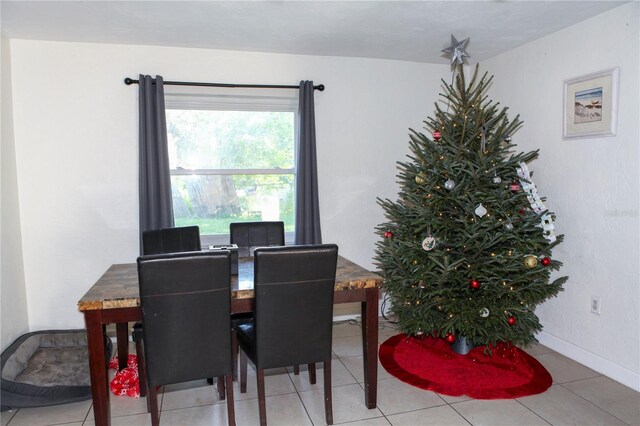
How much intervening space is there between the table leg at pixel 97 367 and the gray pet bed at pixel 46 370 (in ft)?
0.69

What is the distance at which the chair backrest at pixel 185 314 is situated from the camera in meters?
1.96

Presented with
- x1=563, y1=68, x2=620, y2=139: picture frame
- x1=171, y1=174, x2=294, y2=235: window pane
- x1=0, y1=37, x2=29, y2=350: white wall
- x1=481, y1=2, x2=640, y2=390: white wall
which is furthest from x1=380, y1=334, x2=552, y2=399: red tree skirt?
x1=0, y1=37, x2=29, y2=350: white wall

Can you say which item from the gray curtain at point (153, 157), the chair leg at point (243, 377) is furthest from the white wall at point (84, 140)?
the chair leg at point (243, 377)

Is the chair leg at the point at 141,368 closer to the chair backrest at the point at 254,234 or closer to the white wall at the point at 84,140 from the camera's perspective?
the chair backrest at the point at 254,234

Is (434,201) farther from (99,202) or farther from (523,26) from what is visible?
(99,202)

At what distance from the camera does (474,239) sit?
273cm

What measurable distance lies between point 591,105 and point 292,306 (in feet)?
7.82

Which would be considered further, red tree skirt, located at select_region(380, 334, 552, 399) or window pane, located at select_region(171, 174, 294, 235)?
window pane, located at select_region(171, 174, 294, 235)

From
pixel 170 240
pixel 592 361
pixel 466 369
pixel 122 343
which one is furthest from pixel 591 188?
pixel 122 343

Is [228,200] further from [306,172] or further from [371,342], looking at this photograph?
[371,342]

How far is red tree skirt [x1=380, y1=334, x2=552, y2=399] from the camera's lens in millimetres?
2693

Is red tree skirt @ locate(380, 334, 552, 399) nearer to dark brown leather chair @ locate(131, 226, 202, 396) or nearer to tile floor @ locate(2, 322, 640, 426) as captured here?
tile floor @ locate(2, 322, 640, 426)

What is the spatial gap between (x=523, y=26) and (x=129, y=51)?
293 cm

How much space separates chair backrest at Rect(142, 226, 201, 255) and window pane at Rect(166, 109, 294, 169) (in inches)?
31.7
